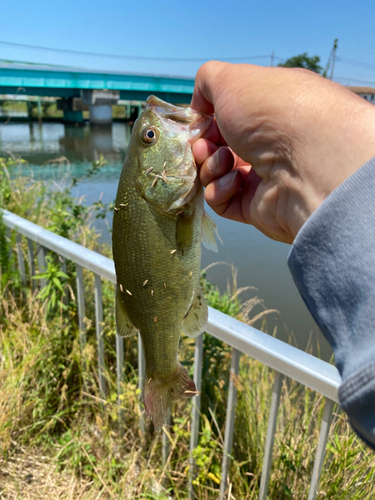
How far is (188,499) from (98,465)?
0.67m

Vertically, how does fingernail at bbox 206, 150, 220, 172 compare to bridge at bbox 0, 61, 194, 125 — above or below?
above

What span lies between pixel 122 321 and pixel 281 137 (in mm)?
815

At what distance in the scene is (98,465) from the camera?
2.66 meters

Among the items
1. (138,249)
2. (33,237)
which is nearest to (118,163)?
(33,237)

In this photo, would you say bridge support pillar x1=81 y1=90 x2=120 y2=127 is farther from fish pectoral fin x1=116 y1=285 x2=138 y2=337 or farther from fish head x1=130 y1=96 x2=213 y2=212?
fish pectoral fin x1=116 y1=285 x2=138 y2=337

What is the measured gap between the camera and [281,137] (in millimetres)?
1159

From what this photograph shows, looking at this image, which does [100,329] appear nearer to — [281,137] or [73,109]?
[281,137]

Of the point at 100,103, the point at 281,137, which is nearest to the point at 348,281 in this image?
the point at 281,137

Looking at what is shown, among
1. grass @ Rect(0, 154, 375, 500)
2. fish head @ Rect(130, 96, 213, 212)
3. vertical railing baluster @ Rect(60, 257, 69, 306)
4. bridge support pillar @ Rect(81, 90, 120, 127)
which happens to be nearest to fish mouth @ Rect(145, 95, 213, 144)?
fish head @ Rect(130, 96, 213, 212)

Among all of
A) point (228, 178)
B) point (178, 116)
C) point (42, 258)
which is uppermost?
point (178, 116)

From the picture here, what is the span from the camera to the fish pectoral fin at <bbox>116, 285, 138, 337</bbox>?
1.33 metres

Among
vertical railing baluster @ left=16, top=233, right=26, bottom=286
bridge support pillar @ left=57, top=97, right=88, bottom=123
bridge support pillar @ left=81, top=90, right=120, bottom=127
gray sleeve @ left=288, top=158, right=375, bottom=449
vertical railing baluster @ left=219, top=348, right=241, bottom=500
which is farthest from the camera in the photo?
bridge support pillar @ left=57, top=97, right=88, bottom=123

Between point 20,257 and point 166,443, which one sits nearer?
point 166,443

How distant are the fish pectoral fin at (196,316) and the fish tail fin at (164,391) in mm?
157
